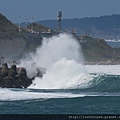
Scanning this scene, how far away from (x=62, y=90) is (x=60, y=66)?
12.9m

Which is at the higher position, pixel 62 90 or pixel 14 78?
pixel 14 78

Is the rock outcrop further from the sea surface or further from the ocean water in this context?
the sea surface

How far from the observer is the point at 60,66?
237ft

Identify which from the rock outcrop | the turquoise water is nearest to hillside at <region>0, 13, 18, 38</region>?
the rock outcrop

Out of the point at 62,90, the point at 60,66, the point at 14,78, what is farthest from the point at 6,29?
the point at 62,90

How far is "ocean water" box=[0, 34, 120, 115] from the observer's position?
4338 cm

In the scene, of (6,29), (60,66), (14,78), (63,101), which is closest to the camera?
(63,101)

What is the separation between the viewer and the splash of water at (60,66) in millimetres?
Result: 65250

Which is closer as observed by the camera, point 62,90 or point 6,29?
point 62,90

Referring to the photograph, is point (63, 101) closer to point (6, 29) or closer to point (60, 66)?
point (60, 66)

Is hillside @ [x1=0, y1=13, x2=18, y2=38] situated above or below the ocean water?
below

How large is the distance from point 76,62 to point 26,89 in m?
15.6

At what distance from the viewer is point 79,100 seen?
4859 centimetres

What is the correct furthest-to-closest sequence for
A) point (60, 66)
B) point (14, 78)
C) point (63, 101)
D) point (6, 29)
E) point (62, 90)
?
1. point (6, 29)
2. point (60, 66)
3. point (14, 78)
4. point (62, 90)
5. point (63, 101)
